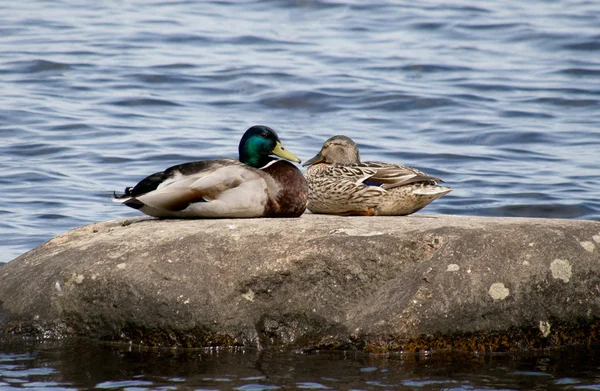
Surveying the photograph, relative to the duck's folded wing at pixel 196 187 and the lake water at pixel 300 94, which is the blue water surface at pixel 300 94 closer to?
the lake water at pixel 300 94

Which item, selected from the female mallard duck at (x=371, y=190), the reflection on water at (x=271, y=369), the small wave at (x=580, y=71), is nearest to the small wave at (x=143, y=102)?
the small wave at (x=580, y=71)

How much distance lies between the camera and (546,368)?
5711 mm

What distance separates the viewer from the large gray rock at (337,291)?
591 centimetres

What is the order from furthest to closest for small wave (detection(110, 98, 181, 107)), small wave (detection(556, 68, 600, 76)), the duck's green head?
small wave (detection(556, 68, 600, 76)) → small wave (detection(110, 98, 181, 107)) → the duck's green head

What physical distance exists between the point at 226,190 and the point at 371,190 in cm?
120

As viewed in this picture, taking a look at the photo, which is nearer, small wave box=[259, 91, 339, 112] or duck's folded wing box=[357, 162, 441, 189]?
duck's folded wing box=[357, 162, 441, 189]

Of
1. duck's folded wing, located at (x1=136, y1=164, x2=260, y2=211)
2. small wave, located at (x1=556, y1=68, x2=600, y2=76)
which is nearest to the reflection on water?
duck's folded wing, located at (x1=136, y1=164, x2=260, y2=211)

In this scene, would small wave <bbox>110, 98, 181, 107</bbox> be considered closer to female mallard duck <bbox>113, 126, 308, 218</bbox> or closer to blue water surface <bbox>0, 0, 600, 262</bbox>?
blue water surface <bbox>0, 0, 600, 262</bbox>

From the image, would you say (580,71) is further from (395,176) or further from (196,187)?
(196,187)

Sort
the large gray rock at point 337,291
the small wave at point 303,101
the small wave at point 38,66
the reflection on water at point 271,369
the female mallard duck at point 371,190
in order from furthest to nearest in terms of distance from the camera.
Result: the small wave at point 38,66, the small wave at point 303,101, the female mallard duck at point 371,190, the large gray rock at point 337,291, the reflection on water at point 271,369

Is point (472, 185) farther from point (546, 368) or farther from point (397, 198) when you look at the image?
point (546, 368)

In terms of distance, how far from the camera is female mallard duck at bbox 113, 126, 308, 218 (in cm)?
659

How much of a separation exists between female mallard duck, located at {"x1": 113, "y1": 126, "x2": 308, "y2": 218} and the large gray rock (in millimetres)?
427

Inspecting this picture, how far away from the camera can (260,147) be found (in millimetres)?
6887
